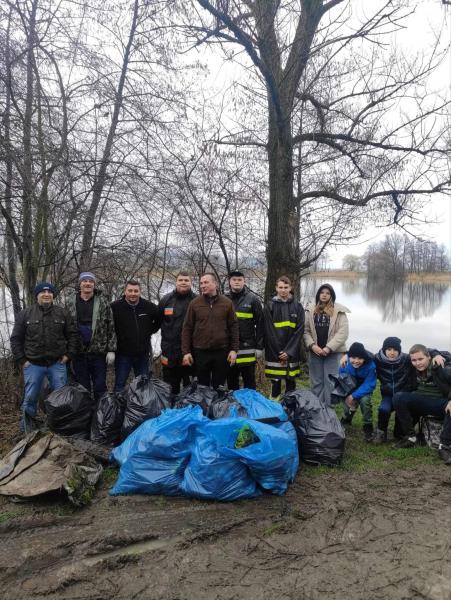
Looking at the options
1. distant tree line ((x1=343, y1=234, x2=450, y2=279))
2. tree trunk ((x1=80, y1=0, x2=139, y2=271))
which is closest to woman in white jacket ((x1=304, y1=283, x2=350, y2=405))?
tree trunk ((x1=80, y1=0, x2=139, y2=271))

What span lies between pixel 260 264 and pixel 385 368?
12.9ft

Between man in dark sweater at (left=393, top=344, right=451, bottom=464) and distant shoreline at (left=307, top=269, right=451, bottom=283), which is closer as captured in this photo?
man in dark sweater at (left=393, top=344, right=451, bottom=464)

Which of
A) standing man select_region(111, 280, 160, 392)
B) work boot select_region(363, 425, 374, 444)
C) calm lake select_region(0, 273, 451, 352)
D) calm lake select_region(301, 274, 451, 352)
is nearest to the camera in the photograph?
work boot select_region(363, 425, 374, 444)

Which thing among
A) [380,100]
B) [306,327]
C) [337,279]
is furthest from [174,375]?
[337,279]

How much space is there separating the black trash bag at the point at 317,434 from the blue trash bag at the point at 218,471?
2.35ft

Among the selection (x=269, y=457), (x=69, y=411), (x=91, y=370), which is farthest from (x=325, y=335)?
(x=69, y=411)

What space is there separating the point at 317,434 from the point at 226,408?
2.62 feet

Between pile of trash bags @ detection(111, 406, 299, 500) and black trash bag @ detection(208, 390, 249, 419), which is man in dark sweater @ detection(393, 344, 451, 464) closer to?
pile of trash bags @ detection(111, 406, 299, 500)

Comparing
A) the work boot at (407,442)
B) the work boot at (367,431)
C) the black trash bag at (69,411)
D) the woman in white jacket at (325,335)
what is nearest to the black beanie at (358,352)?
the woman in white jacket at (325,335)

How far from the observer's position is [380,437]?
3980mm

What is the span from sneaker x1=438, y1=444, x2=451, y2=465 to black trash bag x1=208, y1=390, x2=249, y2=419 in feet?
5.75

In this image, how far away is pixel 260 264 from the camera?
25.2 ft

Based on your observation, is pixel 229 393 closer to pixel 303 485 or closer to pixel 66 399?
pixel 303 485

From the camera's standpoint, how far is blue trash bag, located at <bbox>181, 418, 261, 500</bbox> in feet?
9.16
